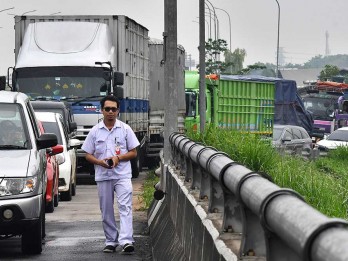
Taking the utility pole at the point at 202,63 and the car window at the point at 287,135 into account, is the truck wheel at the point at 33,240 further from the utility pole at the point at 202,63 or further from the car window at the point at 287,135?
the car window at the point at 287,135

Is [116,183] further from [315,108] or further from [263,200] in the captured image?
[315,108]

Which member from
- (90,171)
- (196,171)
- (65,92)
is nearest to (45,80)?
(65,92)

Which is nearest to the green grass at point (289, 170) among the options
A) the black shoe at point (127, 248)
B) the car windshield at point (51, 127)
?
the black shoe at point (127, 248)

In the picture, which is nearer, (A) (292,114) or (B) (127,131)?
(B) (127,131)

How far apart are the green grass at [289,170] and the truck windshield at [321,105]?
46.3 meters

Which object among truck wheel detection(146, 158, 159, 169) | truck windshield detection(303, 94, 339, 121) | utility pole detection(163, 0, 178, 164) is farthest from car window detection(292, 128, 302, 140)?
truck windshield detection(303, 94, 339, 121)


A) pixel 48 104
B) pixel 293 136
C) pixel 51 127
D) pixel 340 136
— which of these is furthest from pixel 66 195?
pixel 340 136

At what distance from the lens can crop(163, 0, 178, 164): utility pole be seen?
58.5ft

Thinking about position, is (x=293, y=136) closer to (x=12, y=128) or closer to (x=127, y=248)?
(x=12, y=128)

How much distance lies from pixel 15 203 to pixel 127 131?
5.92 feet

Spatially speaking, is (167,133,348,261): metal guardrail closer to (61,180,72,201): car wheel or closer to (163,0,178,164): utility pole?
(163,0,178,164): utility pole

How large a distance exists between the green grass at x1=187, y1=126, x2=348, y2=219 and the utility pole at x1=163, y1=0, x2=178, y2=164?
506mm

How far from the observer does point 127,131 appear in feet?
44.8

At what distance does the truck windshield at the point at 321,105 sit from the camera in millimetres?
65188
